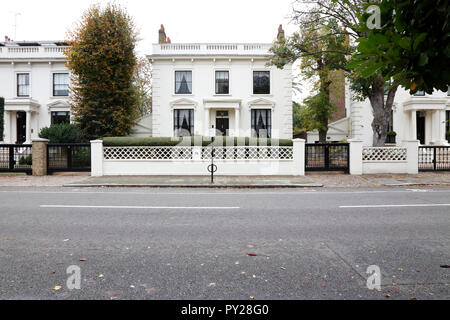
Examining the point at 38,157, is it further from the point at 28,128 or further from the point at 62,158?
the point at 28,128

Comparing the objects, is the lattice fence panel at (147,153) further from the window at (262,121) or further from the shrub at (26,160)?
the window at (262,121)

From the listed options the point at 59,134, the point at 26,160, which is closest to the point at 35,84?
the point at 59,134

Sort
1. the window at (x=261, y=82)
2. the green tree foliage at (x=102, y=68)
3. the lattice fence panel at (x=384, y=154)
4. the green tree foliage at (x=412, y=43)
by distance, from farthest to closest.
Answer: the window at (x=261, y=82) → the green tree foliage at (x=102, y=68) → the lattice fence panel at (x=384, y=154) → the green tree foliage at (x=412, y=43)

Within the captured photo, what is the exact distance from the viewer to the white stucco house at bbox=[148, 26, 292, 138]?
26906mm

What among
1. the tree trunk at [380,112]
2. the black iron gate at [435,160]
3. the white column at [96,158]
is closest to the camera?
the white column at [96,158]

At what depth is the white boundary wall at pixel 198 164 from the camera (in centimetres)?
1573

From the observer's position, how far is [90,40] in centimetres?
2147

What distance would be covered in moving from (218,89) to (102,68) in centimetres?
970

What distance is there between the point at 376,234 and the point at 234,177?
998cm

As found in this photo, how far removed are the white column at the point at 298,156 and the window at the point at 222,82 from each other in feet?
42.8

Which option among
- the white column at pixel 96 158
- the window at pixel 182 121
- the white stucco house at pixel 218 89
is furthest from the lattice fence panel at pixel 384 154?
the window at pixel 182 121

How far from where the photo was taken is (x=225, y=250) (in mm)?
4527

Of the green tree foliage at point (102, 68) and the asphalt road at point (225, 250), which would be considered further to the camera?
the green tree foliage at point (102, 68)
